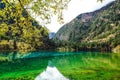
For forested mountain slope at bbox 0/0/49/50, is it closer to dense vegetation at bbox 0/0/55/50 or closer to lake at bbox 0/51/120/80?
dense vegetation at bbox 0/0/55/50

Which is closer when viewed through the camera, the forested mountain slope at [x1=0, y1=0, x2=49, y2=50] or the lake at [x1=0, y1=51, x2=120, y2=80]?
the forested mountain slope at [x1=0, y1=0, x2=49, y2=50]

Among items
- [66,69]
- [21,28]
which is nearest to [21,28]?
[21,28]

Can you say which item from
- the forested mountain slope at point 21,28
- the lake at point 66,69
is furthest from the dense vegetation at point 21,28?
the lake at point 66,69

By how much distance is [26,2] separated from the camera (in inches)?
260

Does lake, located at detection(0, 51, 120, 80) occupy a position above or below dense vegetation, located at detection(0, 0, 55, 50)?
below

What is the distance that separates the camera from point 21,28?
654cm

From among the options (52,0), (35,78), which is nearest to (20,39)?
(52,0)

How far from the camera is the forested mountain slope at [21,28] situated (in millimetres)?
6293

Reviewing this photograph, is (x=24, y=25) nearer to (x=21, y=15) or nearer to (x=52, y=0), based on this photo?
(x=21, y=15)

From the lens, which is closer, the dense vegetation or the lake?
the dense vegetation

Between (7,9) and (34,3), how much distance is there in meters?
0.95

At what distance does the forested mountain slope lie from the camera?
6.29 metres

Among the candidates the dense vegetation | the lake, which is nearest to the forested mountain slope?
the dense vegetation

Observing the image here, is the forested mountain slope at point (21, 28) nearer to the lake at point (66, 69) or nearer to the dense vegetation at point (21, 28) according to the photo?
the dense vegetation at point (21, 28)
